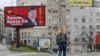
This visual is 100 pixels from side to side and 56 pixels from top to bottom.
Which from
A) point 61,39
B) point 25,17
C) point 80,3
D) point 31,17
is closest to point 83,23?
point 80,3

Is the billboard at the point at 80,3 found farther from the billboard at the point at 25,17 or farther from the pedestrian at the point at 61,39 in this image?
the pedestrian at the point at 61,39

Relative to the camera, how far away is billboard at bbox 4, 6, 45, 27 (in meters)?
48.7

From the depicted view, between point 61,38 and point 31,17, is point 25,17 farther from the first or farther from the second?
point 61,38

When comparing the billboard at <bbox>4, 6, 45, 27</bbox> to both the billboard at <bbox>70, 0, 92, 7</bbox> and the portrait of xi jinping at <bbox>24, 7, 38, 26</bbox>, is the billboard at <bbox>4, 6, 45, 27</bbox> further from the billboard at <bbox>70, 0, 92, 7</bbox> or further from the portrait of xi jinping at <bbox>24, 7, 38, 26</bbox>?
the billboard at <bbox>70, 0, 92, 7</bbox>

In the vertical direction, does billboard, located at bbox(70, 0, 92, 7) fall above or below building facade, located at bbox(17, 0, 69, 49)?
above

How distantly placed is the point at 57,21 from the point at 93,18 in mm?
10648

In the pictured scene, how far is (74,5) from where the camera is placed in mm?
122000

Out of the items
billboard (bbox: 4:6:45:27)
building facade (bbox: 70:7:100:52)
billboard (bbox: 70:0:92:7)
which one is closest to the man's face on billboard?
billboard (bbox: 4:6:45:27)

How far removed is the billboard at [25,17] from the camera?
48688 mm

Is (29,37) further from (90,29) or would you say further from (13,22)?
(13,22)

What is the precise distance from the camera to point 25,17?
1927 inches

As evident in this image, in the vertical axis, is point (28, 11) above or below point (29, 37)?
above

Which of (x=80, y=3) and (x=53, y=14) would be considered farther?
(x=53, y=14)

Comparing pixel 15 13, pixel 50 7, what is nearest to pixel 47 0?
pixel 50 7
